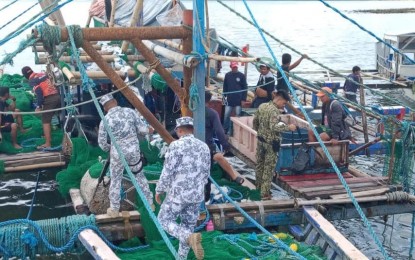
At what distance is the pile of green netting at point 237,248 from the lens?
739cm

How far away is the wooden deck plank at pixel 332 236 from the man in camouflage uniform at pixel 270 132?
96cm

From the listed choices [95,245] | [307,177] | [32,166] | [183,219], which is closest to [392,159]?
[307,177]

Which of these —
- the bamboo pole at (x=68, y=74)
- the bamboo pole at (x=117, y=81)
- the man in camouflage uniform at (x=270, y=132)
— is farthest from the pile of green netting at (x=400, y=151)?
the bamboo pole at (x=68, y=74)

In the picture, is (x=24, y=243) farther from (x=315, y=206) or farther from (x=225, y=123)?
(x=225, y=123)

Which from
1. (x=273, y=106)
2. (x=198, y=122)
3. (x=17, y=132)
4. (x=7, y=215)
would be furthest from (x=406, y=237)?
(x=17, y=132)

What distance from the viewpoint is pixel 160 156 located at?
36.6 feet

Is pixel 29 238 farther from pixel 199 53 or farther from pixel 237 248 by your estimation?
pixel 199 53

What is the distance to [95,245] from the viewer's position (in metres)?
7.31

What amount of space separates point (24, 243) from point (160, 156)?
3.92 m

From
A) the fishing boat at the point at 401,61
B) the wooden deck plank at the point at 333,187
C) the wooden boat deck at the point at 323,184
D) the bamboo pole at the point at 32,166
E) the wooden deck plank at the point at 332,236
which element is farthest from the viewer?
the fishing boat at the point at 401,61

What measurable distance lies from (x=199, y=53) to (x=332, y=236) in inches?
118

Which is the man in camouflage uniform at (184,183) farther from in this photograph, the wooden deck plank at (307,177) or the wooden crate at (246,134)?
the wooden crate at (246,134)

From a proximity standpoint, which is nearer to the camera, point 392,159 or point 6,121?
point 392,159

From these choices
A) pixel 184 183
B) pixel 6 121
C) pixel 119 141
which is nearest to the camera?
pixel 184 183
